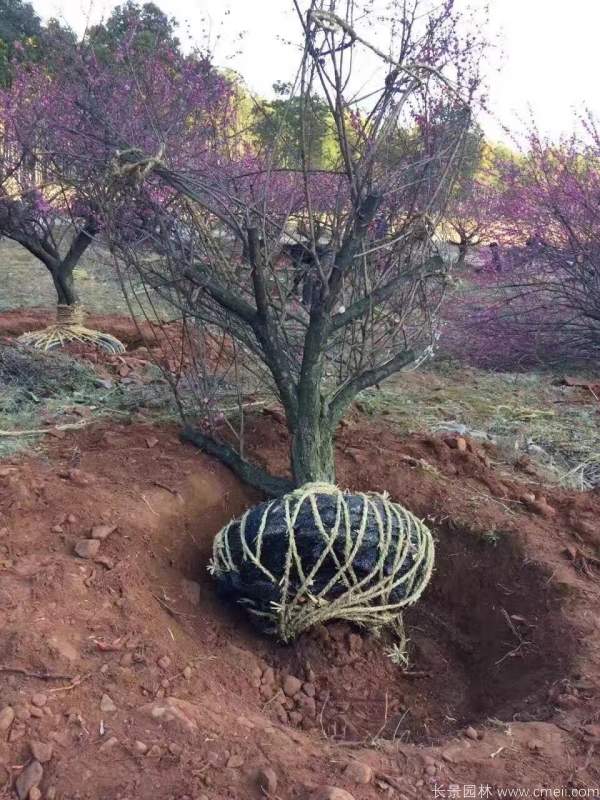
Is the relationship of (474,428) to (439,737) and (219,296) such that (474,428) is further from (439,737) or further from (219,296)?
(439,737)

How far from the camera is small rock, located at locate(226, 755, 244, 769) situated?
1696 mm

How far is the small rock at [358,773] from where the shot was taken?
5.65 ft

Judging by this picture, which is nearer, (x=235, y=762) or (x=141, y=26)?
(x=235, y=762)

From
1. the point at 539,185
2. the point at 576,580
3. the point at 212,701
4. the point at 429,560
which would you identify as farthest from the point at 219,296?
the point at 539,185

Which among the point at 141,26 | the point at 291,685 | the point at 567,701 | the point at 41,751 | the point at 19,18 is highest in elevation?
the point at 19,18

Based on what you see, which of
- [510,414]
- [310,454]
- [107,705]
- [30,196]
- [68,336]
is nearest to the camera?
[107,705]

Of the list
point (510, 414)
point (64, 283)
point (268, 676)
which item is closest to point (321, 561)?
point (268, 676)

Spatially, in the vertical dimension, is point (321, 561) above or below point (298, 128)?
below

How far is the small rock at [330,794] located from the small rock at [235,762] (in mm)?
194

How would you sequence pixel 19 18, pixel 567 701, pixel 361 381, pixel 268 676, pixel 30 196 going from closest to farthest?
pixel 567 701
pixel 268 676
pixel 361 381
pixel 30 196
pixel 19 18

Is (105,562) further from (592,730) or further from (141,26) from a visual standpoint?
(141,26)

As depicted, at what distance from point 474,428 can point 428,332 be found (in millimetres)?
1143

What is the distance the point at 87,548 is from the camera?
2.53m

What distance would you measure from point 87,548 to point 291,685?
2.92ft
